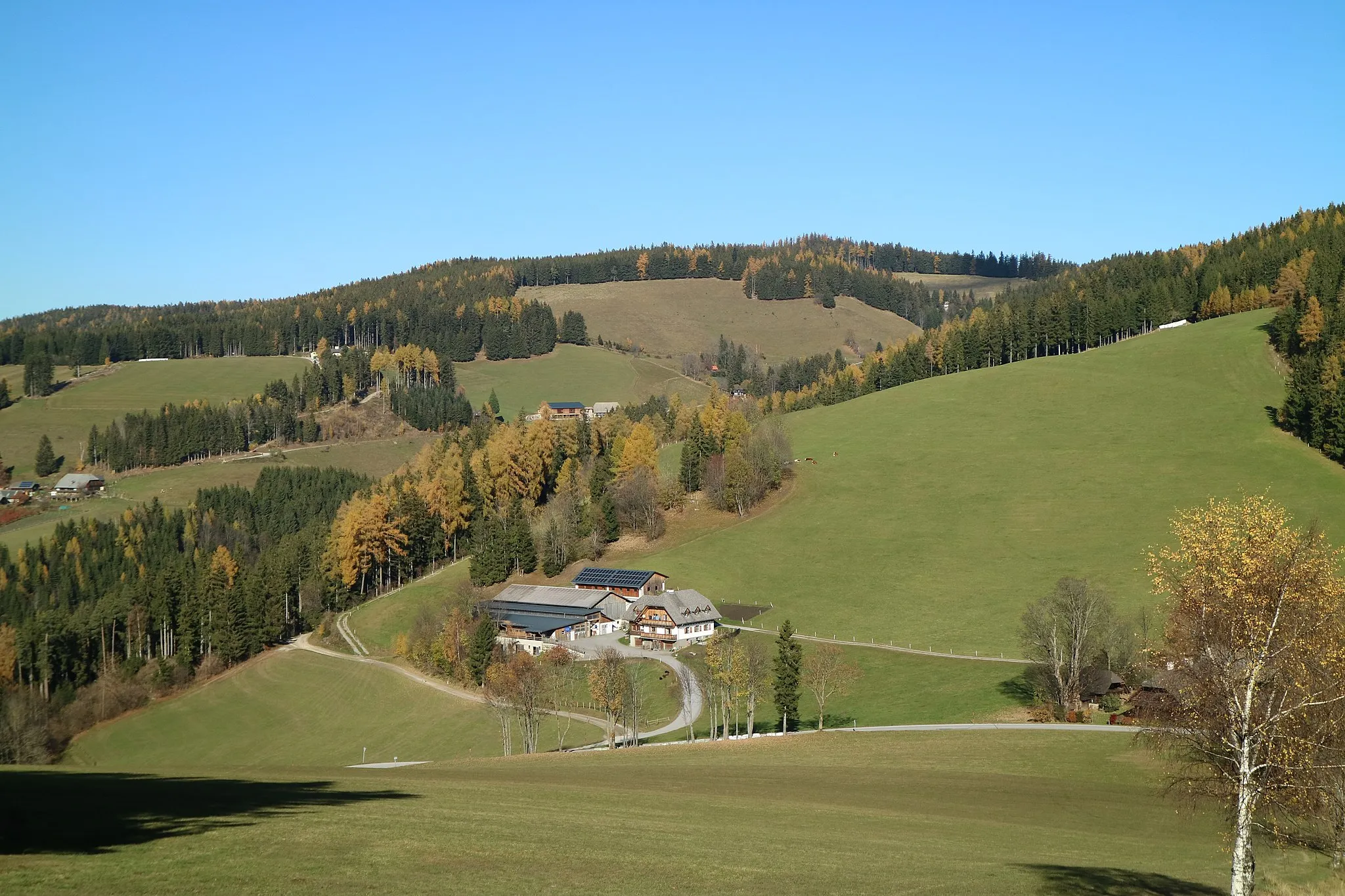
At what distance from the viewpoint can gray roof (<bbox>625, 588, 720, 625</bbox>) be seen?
105m

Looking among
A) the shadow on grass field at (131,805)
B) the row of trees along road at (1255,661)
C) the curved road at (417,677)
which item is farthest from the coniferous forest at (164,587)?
the row of trees along road at (1255,661)

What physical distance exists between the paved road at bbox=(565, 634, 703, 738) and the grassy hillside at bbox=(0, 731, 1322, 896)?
28362 millimetres

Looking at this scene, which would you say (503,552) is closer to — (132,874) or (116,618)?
(116,618)

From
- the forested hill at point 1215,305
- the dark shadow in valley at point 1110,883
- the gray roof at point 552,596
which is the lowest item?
the gray roof at point 552,596

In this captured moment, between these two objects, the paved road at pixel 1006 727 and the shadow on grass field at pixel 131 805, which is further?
the paved road at pixel 1006 727

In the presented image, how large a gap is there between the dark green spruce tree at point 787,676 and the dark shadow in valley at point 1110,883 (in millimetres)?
45507

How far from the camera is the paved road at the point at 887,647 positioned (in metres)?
85.8

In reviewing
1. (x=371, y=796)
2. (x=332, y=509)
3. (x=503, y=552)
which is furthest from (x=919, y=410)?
(x=371, y=796)

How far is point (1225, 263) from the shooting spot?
610 ft

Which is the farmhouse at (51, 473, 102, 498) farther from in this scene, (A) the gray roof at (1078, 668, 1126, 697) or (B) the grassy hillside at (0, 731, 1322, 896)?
(A) the gray roof at (1078, 668, 1126, 697)

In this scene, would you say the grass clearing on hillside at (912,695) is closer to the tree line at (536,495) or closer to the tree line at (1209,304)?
the tree line at (536,495)

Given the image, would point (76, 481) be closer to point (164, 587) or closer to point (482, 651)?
point (164, 587)

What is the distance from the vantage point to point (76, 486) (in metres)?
191

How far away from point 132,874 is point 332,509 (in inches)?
6513
